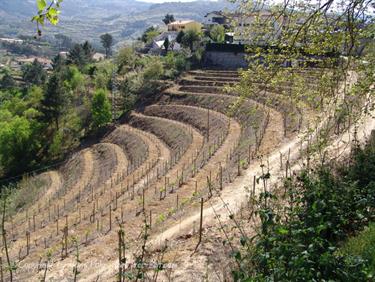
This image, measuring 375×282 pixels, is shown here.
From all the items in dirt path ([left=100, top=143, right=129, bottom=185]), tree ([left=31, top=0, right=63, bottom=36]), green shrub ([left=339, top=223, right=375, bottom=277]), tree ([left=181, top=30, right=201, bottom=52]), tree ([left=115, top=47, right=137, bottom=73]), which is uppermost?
tree ([left=181, top=30, right=201, bottom=52])

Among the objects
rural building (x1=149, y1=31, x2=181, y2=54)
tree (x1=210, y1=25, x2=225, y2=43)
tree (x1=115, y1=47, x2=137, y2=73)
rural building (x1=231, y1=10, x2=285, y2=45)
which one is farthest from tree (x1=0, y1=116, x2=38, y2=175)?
rural building (x1=231, y1=10, x2=285, y2=45)

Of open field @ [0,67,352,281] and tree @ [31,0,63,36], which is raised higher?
tree @ [31,0,63,36]

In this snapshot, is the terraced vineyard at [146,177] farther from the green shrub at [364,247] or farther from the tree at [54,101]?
the tree at [54,101]

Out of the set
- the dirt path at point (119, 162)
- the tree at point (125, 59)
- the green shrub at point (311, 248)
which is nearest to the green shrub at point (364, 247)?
the green shrub at point (311, 248)

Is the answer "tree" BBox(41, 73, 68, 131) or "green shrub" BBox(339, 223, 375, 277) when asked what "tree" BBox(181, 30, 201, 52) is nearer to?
"tree" BBox(41, 73, 68, 131)

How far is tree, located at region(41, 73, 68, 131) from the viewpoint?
46.9 metres

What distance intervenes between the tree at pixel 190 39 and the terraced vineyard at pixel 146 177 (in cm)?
1545

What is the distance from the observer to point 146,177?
2758cm

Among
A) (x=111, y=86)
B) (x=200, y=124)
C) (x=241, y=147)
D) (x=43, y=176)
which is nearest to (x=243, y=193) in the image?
(x=241, y=147)

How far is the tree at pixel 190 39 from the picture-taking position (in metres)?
62.5

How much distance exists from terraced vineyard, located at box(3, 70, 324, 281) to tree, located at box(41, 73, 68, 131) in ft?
28.2

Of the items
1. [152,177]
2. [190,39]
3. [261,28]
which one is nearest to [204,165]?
[152,177]

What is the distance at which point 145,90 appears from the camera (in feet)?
165

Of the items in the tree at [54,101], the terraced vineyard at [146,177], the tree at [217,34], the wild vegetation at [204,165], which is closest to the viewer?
the wild vegetation at [204,165]
